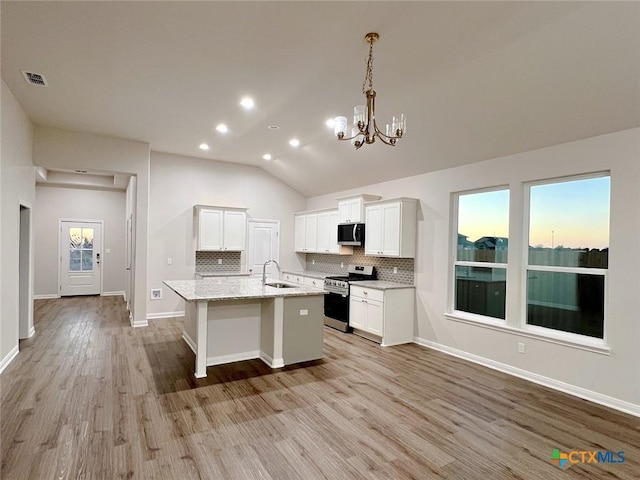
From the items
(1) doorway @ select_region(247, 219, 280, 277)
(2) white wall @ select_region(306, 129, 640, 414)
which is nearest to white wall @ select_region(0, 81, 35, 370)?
(1) doorway @ select_region(247, 219, 280, 277)

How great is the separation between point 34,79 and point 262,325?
374 centimetres

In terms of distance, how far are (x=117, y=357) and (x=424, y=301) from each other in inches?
170

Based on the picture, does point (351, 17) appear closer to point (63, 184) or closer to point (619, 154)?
Result: point (619, 154)

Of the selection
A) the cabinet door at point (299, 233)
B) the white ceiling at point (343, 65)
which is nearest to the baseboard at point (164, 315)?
the cabinet door at point (299, 233)

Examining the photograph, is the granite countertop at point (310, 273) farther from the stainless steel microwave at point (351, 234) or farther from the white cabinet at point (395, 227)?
the white cabinet at point (395, 227)

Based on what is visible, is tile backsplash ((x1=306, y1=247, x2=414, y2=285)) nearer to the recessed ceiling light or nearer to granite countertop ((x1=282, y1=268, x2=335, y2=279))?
granite countertop ((x1=282, y1=268, x2=335, y2=279))

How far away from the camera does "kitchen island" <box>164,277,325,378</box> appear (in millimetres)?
4234

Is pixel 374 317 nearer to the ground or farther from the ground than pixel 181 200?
nearer to the ground

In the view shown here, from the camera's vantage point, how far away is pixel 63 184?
8828 mm

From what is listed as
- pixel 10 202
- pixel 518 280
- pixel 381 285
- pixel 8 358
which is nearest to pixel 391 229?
pixel 381 285

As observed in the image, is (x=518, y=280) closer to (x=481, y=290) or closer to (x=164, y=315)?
(x=481, y=290)

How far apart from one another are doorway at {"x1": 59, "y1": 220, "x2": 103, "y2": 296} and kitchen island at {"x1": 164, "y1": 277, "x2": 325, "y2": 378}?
6354mm

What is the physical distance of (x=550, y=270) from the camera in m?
4.01

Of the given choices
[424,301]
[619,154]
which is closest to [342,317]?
[424,301]
